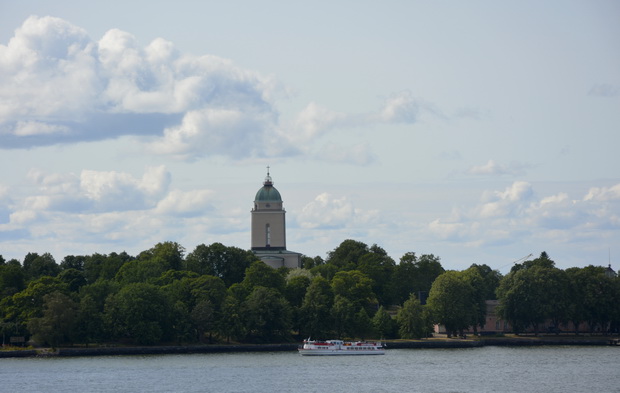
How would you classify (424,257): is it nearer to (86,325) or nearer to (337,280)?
(337,280)

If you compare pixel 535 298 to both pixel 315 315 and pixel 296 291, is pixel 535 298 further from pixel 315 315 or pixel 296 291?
pixel 296 291

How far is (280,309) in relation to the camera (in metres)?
126

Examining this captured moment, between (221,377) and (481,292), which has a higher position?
(481,292)

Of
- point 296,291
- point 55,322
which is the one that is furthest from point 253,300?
point 55,322

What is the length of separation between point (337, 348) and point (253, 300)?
10.8 meters

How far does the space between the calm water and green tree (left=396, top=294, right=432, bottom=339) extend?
11101mm

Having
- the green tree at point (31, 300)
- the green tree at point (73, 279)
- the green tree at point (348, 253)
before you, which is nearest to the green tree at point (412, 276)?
the green tree at point (348, 253)

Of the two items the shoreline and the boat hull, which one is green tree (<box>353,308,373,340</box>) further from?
the boat hull

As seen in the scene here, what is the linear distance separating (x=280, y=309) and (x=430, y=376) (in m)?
34.4

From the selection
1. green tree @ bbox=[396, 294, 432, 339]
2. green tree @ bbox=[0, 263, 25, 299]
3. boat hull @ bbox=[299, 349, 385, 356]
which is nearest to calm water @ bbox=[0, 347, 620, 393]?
boat hull @ bbox=[299, 349, 385, 356]

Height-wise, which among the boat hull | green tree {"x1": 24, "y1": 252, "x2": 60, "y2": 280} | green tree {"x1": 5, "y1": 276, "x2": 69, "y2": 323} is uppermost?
green tree {"x1": 24, "y1": 252, "x2": 60, "y2": 280}

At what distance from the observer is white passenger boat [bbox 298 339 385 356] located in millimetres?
121625

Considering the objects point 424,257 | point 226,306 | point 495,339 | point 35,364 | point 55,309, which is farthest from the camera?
point 424,257

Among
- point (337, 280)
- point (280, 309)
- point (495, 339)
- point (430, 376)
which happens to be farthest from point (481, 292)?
point (430, 376)
